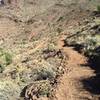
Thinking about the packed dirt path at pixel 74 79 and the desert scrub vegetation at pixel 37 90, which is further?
the desert scrub vegetation at pixel 37 90

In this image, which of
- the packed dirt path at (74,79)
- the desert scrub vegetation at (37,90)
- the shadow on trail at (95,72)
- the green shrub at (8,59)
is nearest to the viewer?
the packed dirt path at (74,79)

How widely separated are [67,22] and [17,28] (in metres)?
9.09

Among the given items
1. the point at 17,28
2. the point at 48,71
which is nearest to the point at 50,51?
the point at 48,71

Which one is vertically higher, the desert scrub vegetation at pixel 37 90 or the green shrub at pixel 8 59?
the desert scrub vegetation at pixel 37 90

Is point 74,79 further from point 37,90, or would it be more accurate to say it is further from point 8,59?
point 8,59

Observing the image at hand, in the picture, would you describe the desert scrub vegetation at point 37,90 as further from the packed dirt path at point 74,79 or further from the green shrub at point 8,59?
the green shrub at point 8,59

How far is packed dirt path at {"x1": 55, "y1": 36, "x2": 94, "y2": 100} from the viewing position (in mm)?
13602

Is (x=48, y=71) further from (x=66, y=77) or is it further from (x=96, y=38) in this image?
(x=96, y=38)

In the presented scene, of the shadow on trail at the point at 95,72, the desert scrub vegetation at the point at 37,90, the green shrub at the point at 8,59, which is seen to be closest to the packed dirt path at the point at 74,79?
the shadow on trail at the point at 95,72

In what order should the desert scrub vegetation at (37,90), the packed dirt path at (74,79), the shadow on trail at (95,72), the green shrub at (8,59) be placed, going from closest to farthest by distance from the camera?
the packed dirt path at (74,79) → the shadow on trail at (95,72) → the desert scrub vegetation at (37,90) → the green shrub at (8,59)

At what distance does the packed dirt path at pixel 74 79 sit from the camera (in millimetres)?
13602

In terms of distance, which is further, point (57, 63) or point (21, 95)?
point (57, 63)

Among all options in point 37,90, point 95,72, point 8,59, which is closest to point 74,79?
point 95,72

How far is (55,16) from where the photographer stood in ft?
154
